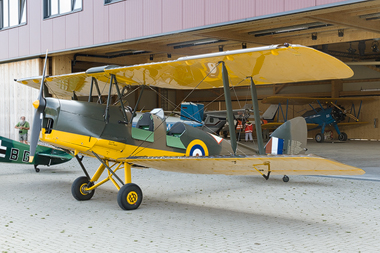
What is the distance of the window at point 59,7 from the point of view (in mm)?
13167

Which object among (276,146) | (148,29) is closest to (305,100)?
(148,29)

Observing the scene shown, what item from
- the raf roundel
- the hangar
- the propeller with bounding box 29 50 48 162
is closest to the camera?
the propeller with bounding box 29 50 48 162

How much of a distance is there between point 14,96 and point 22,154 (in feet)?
23.6

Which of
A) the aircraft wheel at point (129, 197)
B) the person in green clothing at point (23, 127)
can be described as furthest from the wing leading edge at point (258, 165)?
the person in green clothing at point (23, 127)

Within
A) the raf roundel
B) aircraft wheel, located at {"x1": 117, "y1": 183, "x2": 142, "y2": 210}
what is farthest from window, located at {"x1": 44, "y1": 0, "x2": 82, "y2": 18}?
aircraft wheel, located at {"x1": 117, "y1": 183, "x2": 142, "y2": 210}

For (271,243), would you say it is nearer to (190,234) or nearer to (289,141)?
(190,234)

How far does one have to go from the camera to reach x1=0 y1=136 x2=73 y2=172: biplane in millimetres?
8979

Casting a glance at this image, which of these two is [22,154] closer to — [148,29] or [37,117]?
[37,117]

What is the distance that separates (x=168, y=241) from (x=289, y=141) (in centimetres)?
375

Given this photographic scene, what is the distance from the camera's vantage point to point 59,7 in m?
13.7

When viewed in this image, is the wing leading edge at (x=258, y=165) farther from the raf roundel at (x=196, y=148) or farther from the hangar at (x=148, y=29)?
the hangar at (x=148, y=29)

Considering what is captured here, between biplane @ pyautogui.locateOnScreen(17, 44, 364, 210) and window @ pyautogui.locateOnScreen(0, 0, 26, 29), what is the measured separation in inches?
376

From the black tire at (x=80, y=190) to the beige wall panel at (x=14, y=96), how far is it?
8.75 m

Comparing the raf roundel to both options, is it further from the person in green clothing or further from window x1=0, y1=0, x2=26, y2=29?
window x1=0, y1=0, x2=26, y2=29
